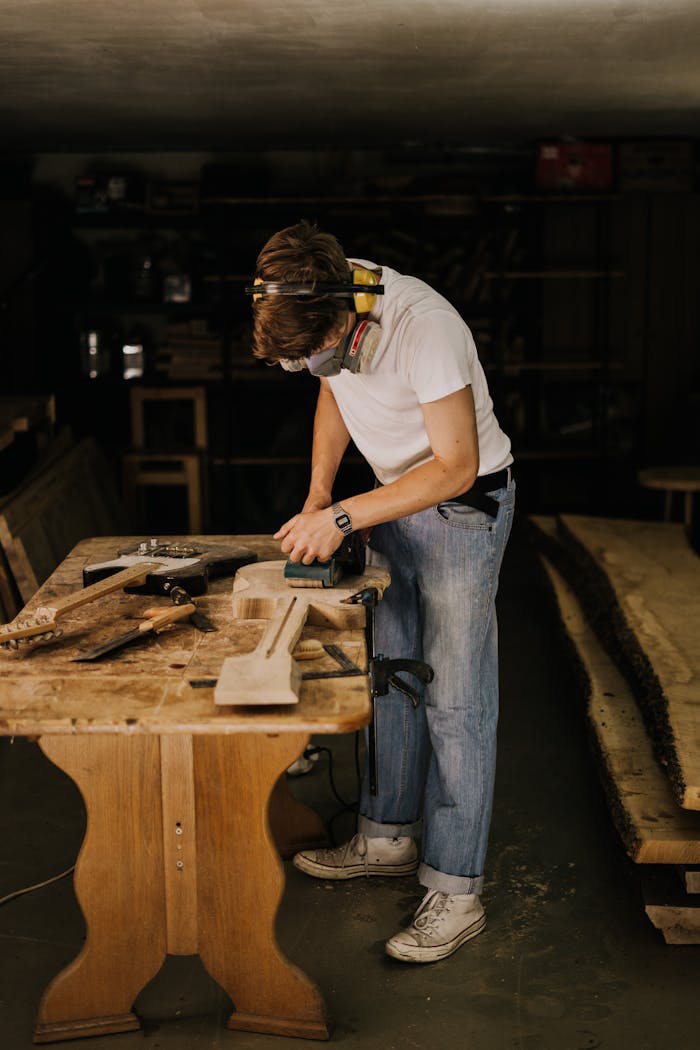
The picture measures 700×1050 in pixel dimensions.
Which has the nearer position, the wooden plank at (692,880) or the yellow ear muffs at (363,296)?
the yellow ear muffs at (363,296)

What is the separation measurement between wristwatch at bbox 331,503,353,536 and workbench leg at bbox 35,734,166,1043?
607mm

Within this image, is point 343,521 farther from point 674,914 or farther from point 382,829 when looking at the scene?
point 674,914

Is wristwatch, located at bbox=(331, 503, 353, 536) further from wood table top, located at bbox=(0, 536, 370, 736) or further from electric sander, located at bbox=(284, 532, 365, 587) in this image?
wood table top, located at bbox=(0, 536, 370, 736)

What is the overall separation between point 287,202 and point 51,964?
17.8 ft

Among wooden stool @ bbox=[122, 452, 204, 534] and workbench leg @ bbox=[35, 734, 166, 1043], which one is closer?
workbench leg @ bbox=[35, 734, 166, 1043]

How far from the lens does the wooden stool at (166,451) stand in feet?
23.5

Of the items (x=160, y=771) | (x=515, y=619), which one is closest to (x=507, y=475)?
(x=160, y=771)

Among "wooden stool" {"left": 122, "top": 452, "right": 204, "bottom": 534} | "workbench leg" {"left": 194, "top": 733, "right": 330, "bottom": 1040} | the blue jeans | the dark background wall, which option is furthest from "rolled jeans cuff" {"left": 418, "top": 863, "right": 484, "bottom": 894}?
the dark background wall

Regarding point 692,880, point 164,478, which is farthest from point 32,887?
point 164,478

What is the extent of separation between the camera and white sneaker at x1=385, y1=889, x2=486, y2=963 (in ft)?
8.75

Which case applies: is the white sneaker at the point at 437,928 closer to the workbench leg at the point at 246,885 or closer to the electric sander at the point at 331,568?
the workbench leg at the point at 246,885

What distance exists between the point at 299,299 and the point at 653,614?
2.25 m

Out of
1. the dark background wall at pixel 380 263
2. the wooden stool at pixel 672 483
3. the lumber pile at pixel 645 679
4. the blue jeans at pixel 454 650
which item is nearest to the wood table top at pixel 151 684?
the blue jeans at pixel 454 650

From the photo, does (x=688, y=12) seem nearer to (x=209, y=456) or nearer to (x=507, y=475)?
(x=507, y=475)
